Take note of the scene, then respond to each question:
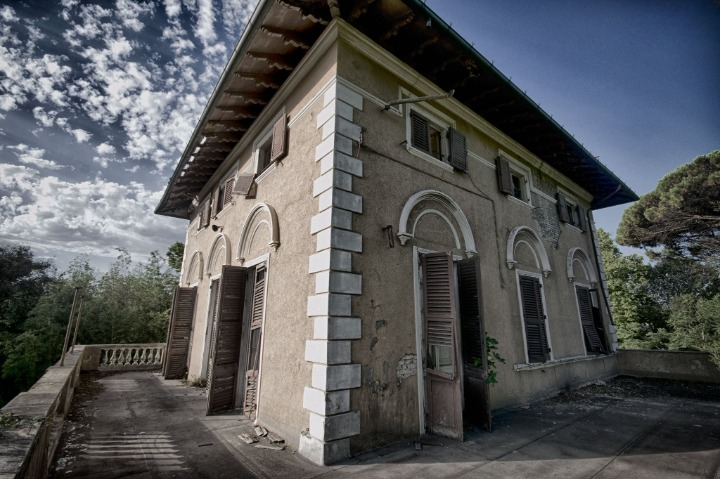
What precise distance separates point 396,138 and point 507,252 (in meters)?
4.04

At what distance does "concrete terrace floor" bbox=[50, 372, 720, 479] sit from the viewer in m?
3.72

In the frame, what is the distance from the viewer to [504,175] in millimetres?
8281

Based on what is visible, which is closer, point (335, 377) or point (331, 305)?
point (335, 377)

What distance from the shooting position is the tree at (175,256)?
910 inches

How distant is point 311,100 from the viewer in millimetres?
5773

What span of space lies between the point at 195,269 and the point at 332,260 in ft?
28.3

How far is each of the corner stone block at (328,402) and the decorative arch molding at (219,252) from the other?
16.8 ft

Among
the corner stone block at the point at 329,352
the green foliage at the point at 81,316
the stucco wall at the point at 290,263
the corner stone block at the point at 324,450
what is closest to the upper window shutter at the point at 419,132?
the stucco wall at the point at 290,263

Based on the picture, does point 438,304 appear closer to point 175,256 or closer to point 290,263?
point 290,263

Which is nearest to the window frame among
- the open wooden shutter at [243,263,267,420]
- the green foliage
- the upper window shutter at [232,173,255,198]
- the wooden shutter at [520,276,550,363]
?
the wooden shutter at [520,276,550,363]

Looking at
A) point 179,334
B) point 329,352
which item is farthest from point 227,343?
point 179,334

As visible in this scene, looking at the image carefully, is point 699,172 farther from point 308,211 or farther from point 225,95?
point 225,95

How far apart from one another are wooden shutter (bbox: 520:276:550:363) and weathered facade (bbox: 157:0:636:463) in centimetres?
5

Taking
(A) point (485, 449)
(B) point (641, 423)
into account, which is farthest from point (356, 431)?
(B) point (641, 423)
